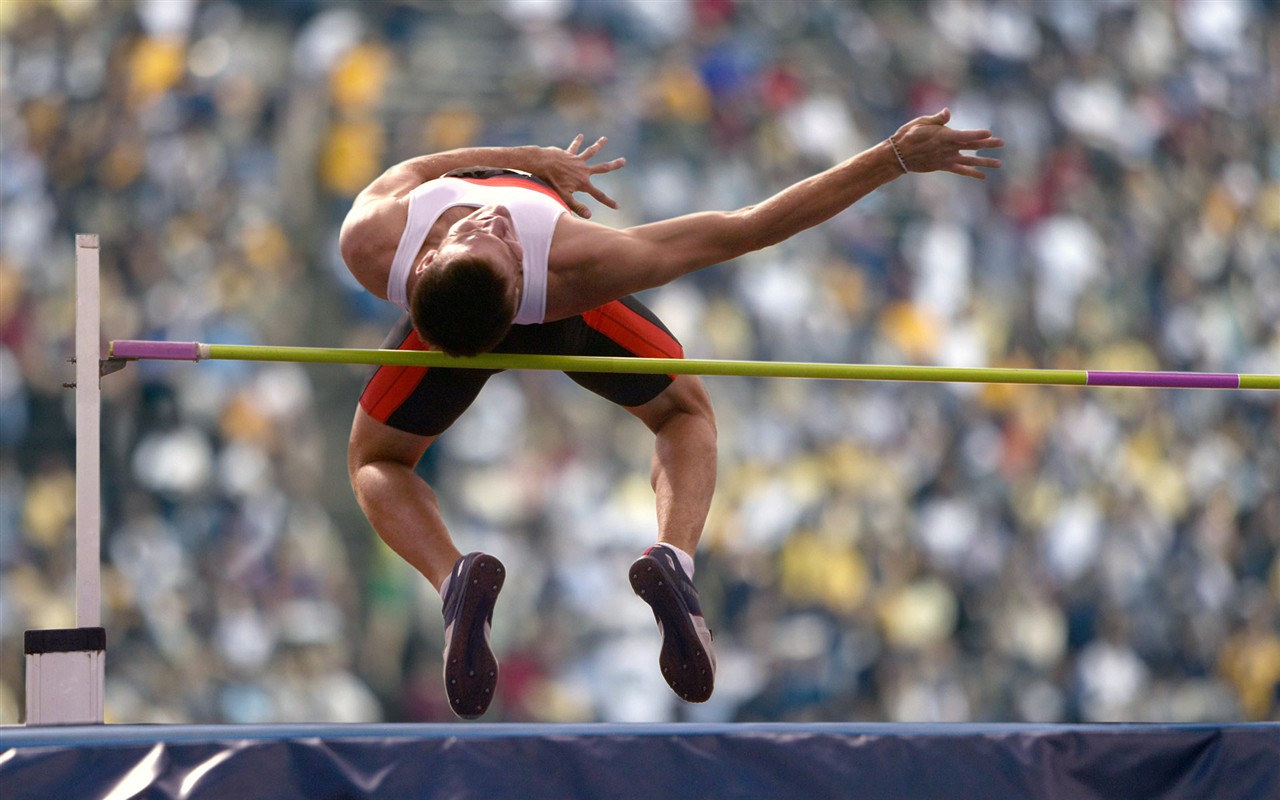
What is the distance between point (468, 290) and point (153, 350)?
18.9 inches

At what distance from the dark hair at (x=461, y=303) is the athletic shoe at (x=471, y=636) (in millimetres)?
331

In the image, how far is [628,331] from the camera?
2197 millimetres

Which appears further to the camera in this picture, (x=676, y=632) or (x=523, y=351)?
(x=523, y=351)

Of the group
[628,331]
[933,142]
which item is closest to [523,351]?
[628,331]

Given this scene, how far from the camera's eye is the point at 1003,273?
4.64 metres

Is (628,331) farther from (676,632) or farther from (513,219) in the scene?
(676,632)

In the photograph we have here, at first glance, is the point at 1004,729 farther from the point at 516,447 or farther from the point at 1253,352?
the point at 1253,352

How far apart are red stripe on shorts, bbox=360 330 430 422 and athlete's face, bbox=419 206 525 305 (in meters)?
0.22

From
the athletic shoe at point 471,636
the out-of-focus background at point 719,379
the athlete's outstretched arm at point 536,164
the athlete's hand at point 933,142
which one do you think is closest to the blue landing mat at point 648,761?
the athletic shoe at point 471,636

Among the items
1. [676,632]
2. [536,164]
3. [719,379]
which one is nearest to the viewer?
[676,632]

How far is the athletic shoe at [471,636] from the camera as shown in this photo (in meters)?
1.93

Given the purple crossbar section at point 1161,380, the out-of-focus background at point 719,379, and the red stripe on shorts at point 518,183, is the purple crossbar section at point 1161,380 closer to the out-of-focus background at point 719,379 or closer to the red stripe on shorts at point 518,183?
the red stripe on shorts at point 518,183

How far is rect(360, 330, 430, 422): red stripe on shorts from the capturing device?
2.13 metres

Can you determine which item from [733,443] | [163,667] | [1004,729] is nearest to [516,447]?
[733,443]
